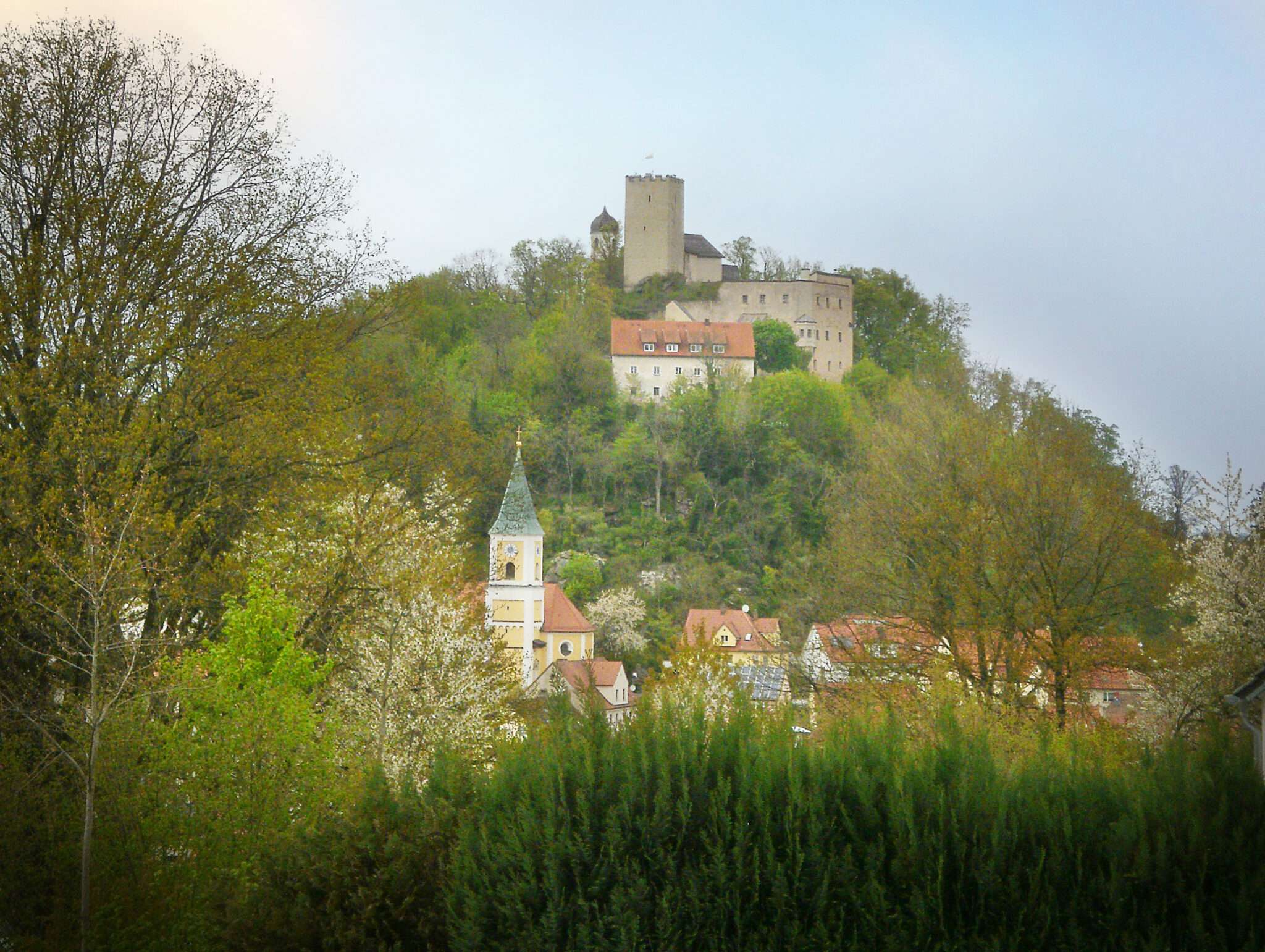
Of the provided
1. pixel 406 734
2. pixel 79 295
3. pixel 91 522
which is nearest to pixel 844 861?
pixel 91 522

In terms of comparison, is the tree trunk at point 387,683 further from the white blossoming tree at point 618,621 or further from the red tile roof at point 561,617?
the white blossoming tree at point 618,621

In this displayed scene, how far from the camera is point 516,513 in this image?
2279 inches

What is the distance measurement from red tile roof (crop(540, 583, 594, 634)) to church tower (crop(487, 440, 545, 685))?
10.6 ft

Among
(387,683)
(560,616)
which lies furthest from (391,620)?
(560,616)

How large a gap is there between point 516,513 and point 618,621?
13.7m

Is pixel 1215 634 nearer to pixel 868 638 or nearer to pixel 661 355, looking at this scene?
pixel 868 638

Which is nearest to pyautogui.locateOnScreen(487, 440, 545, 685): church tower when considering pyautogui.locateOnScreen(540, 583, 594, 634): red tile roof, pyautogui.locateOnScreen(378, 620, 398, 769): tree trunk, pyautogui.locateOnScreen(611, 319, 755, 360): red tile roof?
pyautogui.locateOnScreen(540, 583, 594, 634): red tile roof

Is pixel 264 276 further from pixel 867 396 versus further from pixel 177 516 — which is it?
pixel 867 396

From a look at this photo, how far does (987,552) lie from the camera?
2605 cm

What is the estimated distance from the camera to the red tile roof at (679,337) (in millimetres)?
100875

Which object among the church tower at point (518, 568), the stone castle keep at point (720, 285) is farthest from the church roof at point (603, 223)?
the church tower at point (518, 568)

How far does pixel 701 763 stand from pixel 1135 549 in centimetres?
1988

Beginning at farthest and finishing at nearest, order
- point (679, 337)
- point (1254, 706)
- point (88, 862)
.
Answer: point (679, 337)
point (1254, 706)
point (88, 862)

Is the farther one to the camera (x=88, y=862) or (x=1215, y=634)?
(x=1215, y=634)
